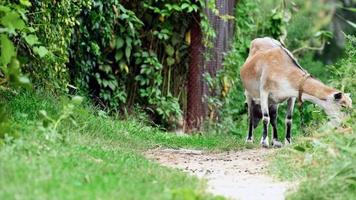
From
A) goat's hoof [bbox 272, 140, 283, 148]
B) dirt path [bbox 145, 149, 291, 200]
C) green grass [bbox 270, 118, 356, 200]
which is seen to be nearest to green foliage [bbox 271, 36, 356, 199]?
green grass [bbox 270, 118, 356, 200]

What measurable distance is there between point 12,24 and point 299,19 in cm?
1423

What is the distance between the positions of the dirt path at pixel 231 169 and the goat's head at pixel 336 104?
1.01m

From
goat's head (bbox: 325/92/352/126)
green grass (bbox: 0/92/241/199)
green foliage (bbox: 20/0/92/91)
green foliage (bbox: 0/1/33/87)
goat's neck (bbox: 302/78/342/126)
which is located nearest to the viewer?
green grass (bbox: 0/92/241/199)

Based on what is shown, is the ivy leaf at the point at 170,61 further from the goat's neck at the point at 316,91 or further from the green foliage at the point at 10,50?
the green foliage at the point at 10,50

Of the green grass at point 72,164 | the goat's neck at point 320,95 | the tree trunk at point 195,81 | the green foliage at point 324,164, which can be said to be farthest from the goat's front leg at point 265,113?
the tree trunk at point 195,81

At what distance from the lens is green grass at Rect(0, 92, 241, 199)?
18.3 ft

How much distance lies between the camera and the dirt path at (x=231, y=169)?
7172 millimetres

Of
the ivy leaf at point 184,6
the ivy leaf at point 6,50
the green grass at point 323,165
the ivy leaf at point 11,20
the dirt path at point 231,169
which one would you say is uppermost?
the ivy leaf at point 11,20

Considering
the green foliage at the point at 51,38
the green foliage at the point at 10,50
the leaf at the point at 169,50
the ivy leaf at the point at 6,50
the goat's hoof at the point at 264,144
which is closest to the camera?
the green foliage at the point at 10,50

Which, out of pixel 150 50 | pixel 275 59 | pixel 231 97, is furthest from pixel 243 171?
pixel 231 97

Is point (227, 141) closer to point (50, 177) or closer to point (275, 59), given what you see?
point (275, 59)

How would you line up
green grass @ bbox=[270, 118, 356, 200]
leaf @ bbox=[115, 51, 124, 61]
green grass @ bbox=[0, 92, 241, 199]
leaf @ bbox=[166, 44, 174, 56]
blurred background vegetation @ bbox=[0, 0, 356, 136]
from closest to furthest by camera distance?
green grass @ bbox=[0, 92, 241, 199], green grass @ bbox=[270, 118, 356, 200], blurred background vegetation @ bbox=[0, 0, 356, 136], leaf @ bbox=[115, 51, 124, 61], leaf @ bbox=[166, 44, 174, 56]

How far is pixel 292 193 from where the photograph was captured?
6961 mm

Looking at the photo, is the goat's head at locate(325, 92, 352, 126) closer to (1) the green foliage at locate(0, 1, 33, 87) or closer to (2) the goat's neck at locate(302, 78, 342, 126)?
(2) the goat's neck at locate(302, 78, 342, 126)
